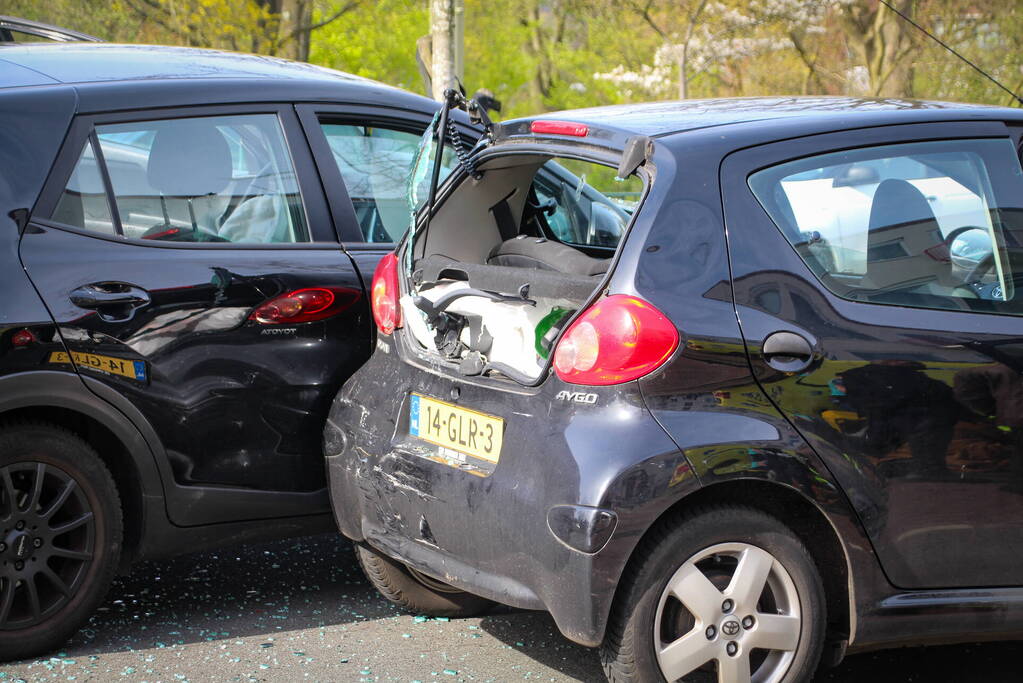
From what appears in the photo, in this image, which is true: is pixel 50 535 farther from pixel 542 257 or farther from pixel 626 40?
pixel 626 40

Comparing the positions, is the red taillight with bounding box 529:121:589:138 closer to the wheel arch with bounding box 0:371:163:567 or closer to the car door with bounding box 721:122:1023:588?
the car door with bounding box 721:122:1023:588

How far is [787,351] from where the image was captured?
334cm

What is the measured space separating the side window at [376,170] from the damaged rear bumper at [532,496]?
3.41 feet

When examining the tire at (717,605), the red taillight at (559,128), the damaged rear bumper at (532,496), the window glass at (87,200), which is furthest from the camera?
the window glass at (87,200)

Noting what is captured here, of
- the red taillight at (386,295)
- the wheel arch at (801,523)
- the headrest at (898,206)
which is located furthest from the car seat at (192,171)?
the headrest at (898,206)

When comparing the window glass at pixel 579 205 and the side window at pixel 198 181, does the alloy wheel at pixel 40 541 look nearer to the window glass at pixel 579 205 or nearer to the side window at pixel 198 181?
the side window at pixel 198 181

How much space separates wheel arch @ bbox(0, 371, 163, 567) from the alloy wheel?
0.57 ft

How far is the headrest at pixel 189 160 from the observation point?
4227mm

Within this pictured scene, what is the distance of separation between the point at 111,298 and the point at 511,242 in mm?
1306

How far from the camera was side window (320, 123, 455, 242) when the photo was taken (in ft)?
15.3

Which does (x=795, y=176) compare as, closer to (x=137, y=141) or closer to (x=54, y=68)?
(x=137, y=141)

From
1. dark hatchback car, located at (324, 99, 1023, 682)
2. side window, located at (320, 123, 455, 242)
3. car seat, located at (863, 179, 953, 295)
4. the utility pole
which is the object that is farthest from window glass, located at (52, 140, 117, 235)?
the utility pole

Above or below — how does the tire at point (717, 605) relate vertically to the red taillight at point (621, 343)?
below

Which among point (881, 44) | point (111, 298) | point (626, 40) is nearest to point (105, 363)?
point (111, 298)
